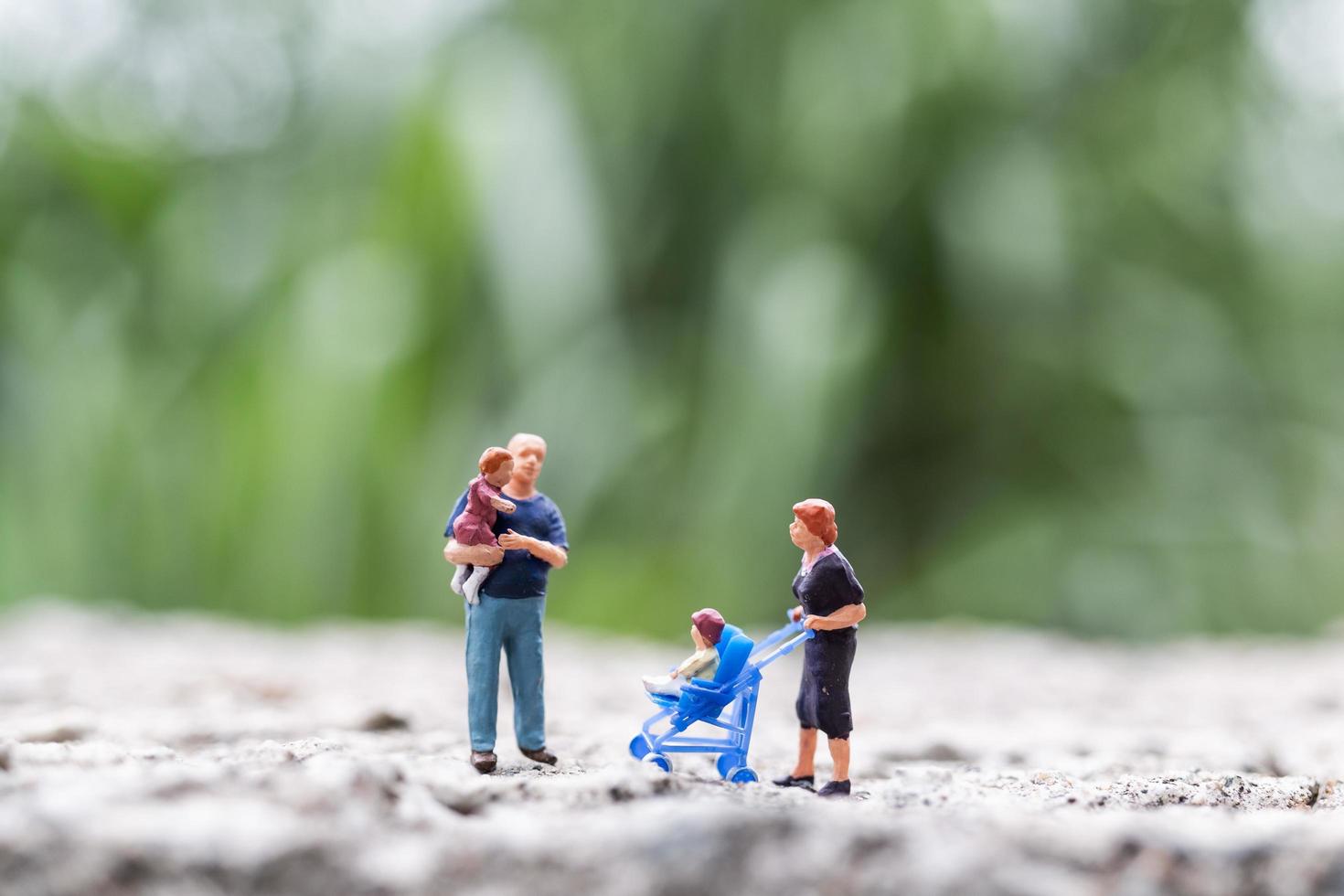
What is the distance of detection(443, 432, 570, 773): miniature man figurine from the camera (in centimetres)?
148

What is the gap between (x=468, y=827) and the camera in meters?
1.09

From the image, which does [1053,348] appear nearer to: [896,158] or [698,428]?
[896,158]

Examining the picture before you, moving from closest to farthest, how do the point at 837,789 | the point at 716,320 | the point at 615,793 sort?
1. the point at 615,793
2. the point at 837,789
3. the point at 716,320

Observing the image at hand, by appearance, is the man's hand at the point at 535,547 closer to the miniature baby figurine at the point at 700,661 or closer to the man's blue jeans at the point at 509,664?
the man's blue jeans at the point at 509,664

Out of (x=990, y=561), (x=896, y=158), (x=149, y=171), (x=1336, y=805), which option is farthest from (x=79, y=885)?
(x=149, y=171)

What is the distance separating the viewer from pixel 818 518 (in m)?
1.48

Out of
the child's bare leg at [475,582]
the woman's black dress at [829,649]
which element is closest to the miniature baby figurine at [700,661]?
the woman's black dress at [829,649]

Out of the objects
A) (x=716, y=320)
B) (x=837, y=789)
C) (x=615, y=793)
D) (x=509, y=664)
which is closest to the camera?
(x=615, y=793)

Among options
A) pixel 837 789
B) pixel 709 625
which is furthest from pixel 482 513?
pixel 837 789

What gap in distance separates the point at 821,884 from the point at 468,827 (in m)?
0.30

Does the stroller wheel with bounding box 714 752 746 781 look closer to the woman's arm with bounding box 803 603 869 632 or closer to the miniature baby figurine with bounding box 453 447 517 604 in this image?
the woman's arm with bounding box 803 603 869 632

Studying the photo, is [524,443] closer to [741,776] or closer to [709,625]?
[709,625]

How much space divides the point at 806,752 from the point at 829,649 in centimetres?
13

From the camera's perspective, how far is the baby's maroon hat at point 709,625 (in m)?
1.44
